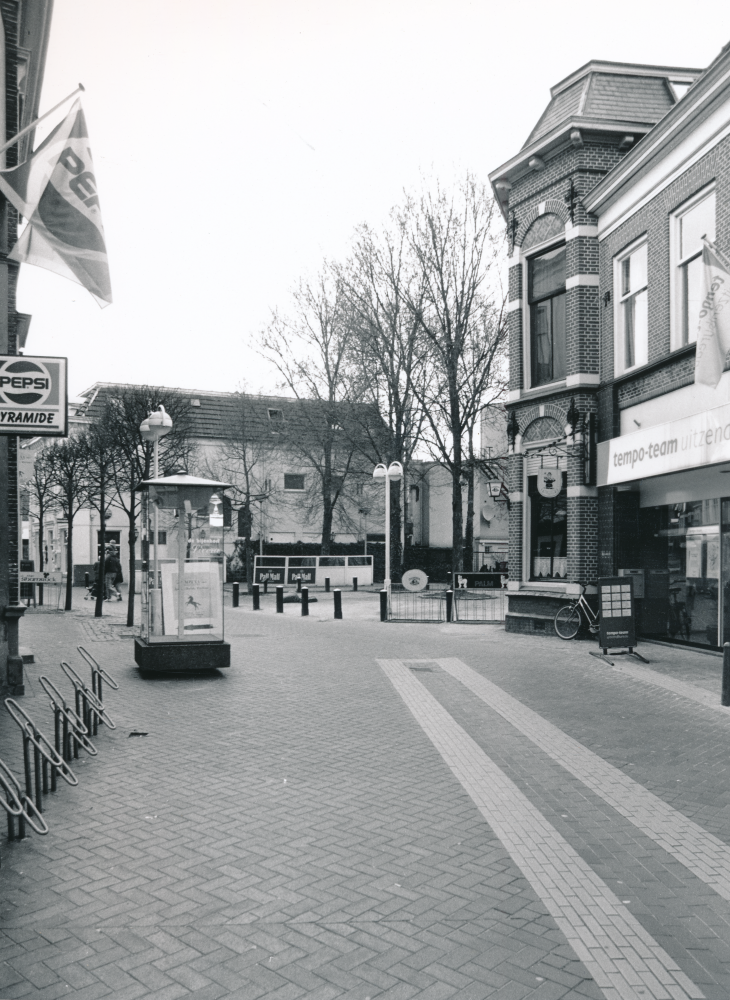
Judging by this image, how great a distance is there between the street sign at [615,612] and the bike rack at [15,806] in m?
9.82

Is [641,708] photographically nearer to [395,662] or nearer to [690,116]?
[395,662]

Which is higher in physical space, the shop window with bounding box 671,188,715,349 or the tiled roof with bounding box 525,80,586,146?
the tiled roof with bounding box 525,80,586,146

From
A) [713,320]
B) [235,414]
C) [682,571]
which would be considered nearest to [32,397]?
[713,320]

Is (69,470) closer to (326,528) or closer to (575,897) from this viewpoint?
(326,528)

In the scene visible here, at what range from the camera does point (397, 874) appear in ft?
15.5

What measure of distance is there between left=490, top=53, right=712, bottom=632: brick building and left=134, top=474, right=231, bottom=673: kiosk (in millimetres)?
7290

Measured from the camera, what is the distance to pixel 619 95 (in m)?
17.5

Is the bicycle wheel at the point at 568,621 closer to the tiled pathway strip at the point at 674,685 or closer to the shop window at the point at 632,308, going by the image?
the tiled pathway strip at the point at 674,685

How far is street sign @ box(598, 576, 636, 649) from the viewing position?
13477 millimetres

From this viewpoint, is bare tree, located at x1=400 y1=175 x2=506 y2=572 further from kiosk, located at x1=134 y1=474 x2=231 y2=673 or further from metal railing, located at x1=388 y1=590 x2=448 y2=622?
kiosk, located at x1=134 y1=474 x2=231 y2=673

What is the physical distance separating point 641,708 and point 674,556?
6043 mm

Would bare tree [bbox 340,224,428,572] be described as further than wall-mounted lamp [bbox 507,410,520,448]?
Yes

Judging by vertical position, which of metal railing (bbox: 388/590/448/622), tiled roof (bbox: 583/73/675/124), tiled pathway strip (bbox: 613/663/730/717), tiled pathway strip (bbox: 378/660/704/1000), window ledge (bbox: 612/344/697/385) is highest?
tiled roof (bbox: 583/73/675/124)

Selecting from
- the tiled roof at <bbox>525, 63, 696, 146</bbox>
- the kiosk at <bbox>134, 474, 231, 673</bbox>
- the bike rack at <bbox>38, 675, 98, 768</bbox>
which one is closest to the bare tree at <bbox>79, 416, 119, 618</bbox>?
the kiosk at <bbox>134, 474, 231, 673</bbox>
